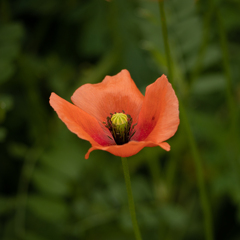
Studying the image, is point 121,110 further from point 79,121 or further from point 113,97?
point 79,121

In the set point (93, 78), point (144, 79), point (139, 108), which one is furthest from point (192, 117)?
point (139, 108)

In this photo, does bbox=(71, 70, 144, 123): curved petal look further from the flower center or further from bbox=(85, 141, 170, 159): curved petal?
bbox=(85, 141, 170, 159): curved petal

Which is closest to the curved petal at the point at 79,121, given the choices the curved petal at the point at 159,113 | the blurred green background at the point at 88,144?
the curved petal at the point at 159,113

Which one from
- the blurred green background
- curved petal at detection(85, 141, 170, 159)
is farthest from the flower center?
the blurred green background

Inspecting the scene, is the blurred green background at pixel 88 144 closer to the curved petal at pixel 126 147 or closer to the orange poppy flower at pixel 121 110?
the orange poppy flower at pixel 121 110

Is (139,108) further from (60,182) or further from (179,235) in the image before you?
(179,235)
